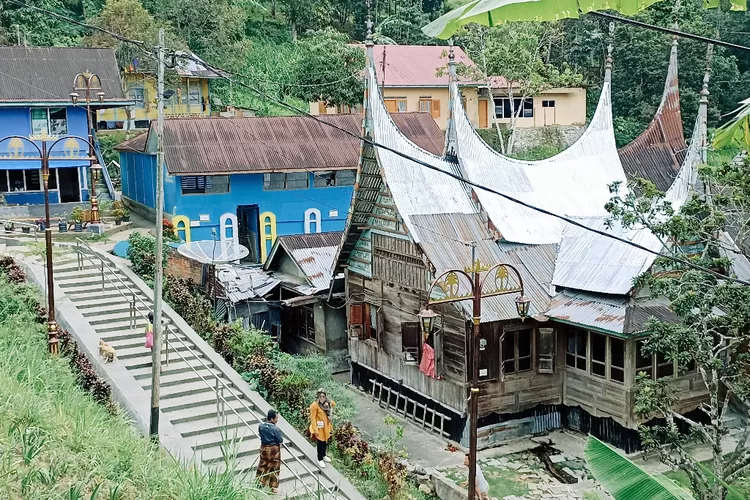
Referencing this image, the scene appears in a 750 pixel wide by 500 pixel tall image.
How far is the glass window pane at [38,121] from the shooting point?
101 ft

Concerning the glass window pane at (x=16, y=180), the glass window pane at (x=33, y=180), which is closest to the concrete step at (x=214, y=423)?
the glass window pane at (x=33, y=180)

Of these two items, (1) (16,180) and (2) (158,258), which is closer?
(2) (158,258)

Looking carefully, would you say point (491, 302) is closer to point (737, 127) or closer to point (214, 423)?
point (214, 423)

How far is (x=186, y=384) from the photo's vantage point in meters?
17.0

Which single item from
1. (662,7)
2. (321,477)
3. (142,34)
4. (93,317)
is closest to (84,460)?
(321,477)

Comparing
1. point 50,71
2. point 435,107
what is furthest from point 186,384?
point 435,107

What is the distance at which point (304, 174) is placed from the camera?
98.9ft

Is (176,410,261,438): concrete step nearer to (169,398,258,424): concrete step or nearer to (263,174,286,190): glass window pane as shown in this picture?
(169,398,258,424): concrete step

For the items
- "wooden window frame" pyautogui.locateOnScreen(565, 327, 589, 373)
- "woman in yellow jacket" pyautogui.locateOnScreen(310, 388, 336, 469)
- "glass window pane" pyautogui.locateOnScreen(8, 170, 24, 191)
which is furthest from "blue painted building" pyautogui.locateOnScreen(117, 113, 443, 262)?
"woman in yellow jacket" pyautogui.locateOnScreen(310, 388, 336, 469)

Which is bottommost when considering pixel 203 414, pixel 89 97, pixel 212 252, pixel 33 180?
pixel 203 414

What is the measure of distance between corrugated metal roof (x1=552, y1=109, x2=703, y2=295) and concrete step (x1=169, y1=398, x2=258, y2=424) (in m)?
7.32

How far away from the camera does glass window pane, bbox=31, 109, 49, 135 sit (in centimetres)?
3083

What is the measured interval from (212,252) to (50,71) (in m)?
14.9

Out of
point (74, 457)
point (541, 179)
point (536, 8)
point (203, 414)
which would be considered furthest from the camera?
point (541, 179)
